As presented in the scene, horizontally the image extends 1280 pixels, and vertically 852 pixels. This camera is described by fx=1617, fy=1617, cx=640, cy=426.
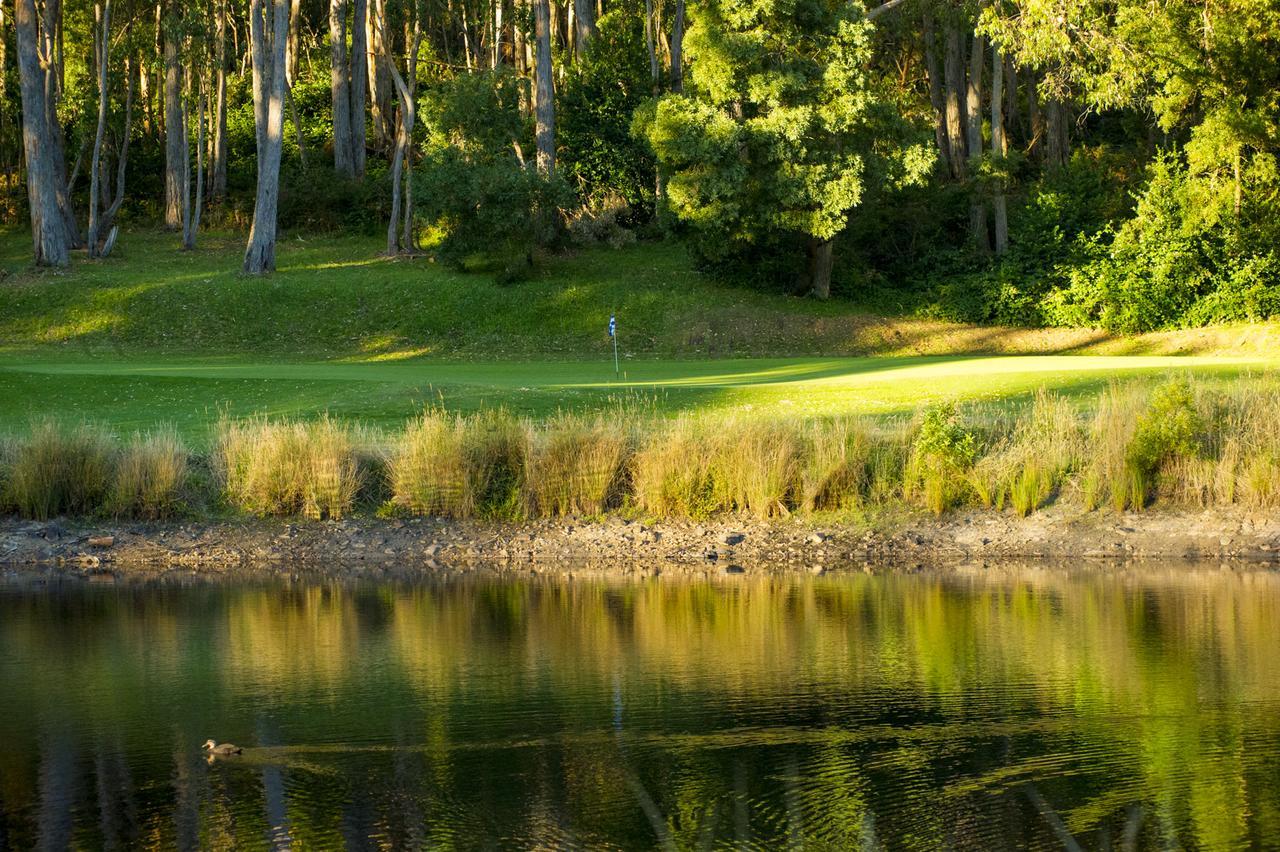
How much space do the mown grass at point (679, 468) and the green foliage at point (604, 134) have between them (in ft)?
104

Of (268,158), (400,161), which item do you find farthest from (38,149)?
(400,161)

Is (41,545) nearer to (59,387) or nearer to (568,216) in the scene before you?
(59,387)

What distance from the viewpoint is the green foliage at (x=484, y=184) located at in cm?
4428

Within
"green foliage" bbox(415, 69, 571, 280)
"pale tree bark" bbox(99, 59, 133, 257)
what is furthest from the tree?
"pale tree bark" bbox(99, 59, 133, 257)

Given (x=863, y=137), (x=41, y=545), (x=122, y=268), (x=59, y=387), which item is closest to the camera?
(x=41, y=545)

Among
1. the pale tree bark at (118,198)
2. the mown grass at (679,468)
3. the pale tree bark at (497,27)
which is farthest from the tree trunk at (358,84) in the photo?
the mown grass at (679,468)

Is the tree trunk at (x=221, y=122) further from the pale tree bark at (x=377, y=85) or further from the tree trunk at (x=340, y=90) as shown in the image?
the pale tree bark at (x=377, y=85)

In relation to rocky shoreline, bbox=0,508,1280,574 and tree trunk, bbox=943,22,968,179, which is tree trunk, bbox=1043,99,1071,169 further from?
rocky shoreline, bbox=0,508,1280,574

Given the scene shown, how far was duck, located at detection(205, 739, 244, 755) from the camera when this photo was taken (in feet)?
34.9

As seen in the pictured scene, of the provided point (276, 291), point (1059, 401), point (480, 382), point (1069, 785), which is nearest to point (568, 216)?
point (276, 291)

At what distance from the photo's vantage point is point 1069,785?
965cm

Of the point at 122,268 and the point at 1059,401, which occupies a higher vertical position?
the point at 122,268

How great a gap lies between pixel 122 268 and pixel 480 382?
24.1 metres

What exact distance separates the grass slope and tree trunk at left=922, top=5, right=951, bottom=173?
33.0ft
